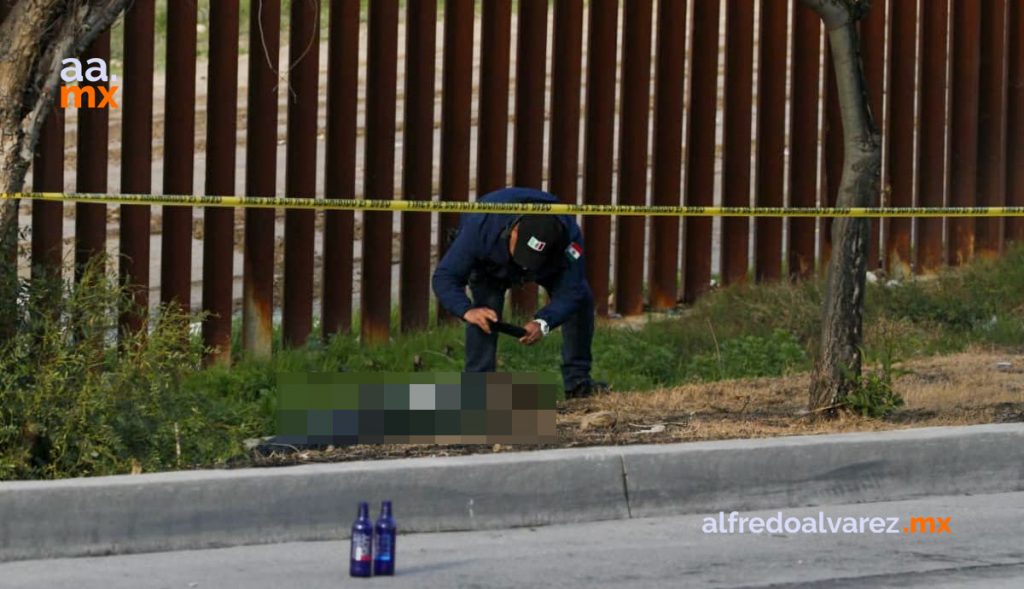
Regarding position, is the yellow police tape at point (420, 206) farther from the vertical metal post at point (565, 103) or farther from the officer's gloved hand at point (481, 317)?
the vertical metal post at point (565, 103)

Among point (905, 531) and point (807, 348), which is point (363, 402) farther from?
point (807, 348)

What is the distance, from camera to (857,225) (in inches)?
307

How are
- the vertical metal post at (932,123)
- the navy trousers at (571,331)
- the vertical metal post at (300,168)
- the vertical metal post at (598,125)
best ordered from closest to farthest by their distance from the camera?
1. the navy trousers at (571,331)
2. the vertical metal post at (300,168)
3. the vertical metal post at (598,125)
4. the vertical metal post at (932,123)

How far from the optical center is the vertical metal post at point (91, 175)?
9109 millimetres

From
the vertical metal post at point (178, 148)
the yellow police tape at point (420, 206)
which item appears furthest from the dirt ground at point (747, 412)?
the vertical metal post at point (178, 148)

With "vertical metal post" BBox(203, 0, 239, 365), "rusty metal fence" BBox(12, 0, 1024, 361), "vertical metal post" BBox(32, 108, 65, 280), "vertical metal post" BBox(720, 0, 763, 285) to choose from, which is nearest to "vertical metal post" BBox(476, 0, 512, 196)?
"rusty metal fence" BBox(12, 0, 1024, 361)

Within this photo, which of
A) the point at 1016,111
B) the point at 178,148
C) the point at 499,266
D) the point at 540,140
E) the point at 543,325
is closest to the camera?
the point at 543,325

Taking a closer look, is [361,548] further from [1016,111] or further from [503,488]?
[1016,111]

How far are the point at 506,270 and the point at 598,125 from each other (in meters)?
2.64

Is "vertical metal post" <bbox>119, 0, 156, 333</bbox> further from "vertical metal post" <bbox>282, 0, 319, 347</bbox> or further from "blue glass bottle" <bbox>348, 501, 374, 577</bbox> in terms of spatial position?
"blue glass bottle" <bbox>348, 501, 374, 577</bbox>

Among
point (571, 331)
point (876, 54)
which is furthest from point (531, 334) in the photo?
point (876, 54)

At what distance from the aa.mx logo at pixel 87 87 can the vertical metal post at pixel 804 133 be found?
4.79 meters

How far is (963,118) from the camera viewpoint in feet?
41.1

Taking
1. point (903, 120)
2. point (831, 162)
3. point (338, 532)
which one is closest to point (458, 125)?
point (831, 162)
